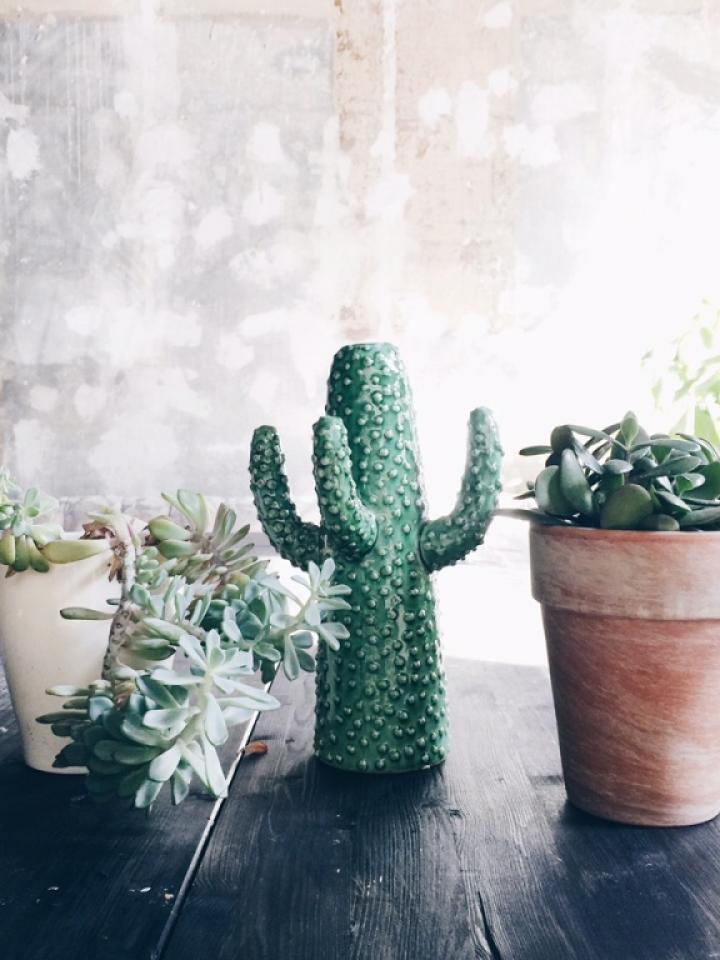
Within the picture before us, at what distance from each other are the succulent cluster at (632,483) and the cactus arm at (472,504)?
0.16 feet

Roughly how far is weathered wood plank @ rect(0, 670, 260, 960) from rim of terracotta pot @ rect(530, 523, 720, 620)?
25 centimetres

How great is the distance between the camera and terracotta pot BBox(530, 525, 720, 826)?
502 mm

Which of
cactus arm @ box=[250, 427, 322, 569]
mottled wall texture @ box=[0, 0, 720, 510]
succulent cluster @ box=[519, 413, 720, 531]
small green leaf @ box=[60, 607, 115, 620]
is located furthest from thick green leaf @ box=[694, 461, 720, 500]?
mottled wall texture @ box=[0, 0, 720, 510]

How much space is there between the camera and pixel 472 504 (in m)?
0.61

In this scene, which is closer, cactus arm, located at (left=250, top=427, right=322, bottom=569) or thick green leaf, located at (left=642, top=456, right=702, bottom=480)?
thick green leaf, located at (left=642, top=456, right=702, bottom=480)


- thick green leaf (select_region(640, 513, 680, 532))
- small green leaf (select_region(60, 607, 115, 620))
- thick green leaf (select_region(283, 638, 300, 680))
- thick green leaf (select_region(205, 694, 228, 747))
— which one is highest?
thick green leaf (select_region(640, 513, 680, 532))

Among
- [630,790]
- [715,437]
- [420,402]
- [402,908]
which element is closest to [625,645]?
[630,790]

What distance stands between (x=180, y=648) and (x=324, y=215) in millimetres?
1978

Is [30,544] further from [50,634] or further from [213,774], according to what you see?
[213,774]

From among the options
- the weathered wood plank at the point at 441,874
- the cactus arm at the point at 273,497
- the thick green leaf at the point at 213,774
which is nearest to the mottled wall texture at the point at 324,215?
the cactus arm at the point at 273,497

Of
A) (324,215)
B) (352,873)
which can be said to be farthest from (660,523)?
(324,215)

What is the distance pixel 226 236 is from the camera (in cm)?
237

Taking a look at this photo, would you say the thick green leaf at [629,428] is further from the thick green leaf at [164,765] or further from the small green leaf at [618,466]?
the thick green leaf at [164,765]

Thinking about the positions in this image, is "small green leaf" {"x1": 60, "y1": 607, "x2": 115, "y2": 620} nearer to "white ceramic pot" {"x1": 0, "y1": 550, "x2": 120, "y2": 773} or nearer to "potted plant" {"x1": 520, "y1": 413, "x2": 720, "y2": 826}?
"white ceramic pot" {"x1": 0, "y1": 550, "x2": 120, "y2": 773}
